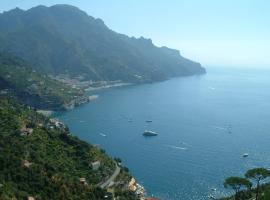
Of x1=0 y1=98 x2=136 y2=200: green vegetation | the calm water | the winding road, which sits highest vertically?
x1=0 y1=98 x2=136 y2=200: green vegetation

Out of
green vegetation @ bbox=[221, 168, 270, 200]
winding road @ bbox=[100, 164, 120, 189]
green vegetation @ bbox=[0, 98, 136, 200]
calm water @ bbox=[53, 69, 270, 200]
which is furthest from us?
calm water @ bbox=[53, 69, 270, 200]

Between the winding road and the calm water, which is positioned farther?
the calm water

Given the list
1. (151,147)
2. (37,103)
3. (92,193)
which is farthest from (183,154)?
(37,103)

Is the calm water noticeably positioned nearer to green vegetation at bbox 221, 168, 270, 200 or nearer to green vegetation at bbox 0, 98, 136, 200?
green vegetation at bbox 0, 98, 136, 200

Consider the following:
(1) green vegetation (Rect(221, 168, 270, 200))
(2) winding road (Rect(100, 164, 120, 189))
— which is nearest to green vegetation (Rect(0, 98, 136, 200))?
(2) winding road (Rect(100, 164, 120, 189))

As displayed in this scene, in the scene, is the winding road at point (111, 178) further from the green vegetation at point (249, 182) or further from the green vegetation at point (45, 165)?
the green vegetation at point (249, 182)

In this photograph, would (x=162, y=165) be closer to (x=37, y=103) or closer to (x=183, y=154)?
(x=183, y=154)

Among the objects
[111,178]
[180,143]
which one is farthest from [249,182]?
[180,143]

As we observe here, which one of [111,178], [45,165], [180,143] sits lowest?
[180,143]

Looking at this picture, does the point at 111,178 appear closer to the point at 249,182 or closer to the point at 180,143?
the point at 249,182

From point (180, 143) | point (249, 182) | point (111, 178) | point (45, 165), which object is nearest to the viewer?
point (249, 182)
